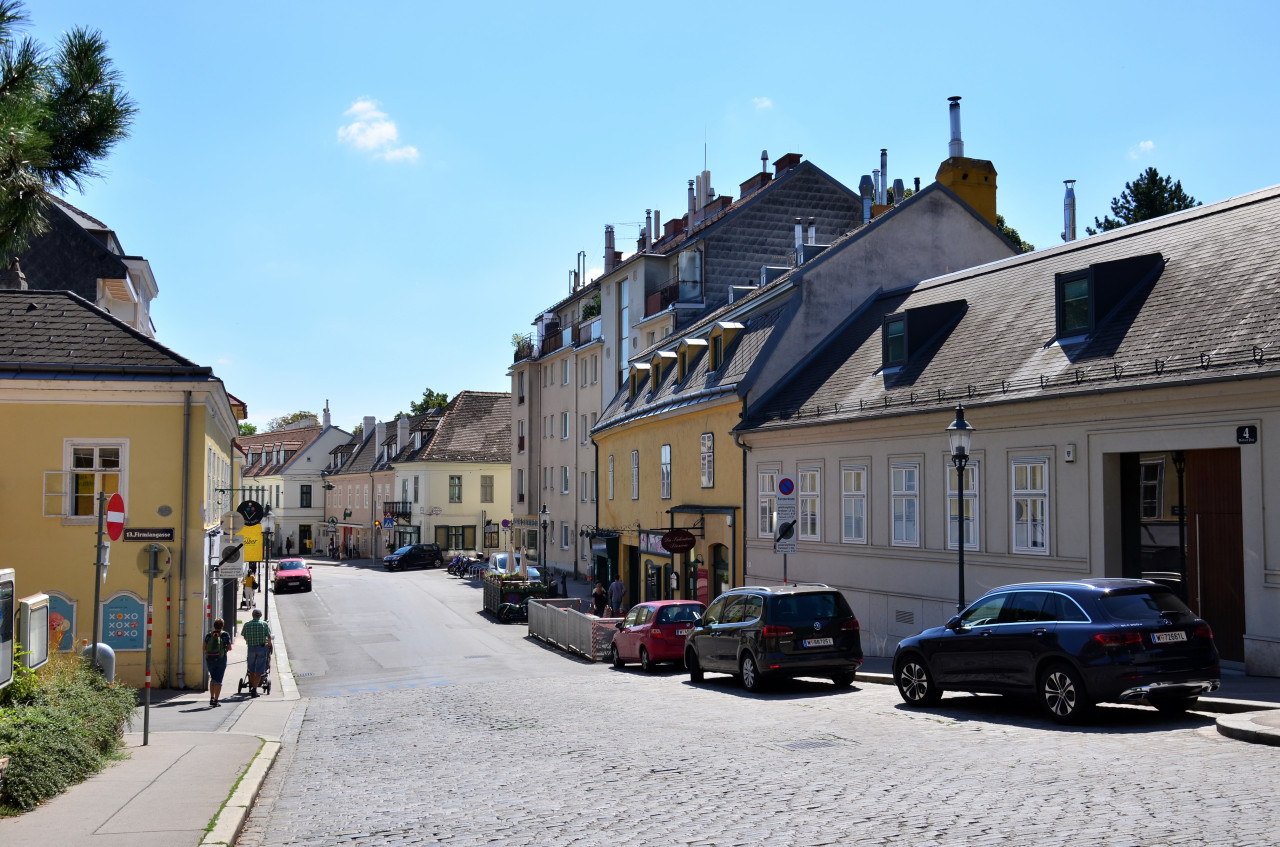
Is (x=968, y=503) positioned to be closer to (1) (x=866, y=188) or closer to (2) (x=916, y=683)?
(2) (x=916, y=683)

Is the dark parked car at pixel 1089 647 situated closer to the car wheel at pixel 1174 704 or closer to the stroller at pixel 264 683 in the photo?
the car wheel at pixel 1174 704

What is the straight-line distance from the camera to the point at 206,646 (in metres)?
21.5

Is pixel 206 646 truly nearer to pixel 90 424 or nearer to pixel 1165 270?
pixel 90 424

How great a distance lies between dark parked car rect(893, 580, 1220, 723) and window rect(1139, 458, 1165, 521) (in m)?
5.06

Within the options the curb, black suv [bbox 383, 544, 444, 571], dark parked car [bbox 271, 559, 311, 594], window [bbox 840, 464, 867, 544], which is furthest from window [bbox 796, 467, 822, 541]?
black suv [bbox 383, 544, 444, 571]

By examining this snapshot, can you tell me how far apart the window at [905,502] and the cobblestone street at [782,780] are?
6.92 meters

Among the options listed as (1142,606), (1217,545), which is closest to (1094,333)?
(1217,545)

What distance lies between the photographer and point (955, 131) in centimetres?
3312

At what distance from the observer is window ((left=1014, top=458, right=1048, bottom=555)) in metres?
19.2

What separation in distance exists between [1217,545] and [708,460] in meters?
16.7

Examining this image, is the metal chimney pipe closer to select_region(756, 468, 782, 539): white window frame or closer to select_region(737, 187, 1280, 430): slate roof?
select_region(737, 187, 1280, 430): slate roof

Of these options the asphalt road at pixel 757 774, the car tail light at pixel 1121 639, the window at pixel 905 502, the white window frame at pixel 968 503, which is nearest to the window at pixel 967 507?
the white window frame at pixel 968 503

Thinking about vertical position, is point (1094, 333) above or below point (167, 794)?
above

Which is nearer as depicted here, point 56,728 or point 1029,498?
point 56,728
